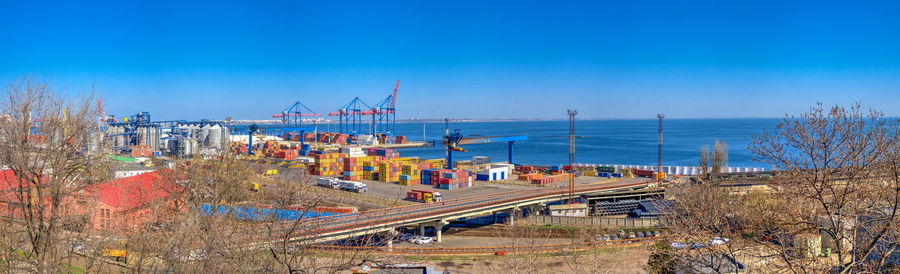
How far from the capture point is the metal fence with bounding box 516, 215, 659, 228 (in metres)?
20.0

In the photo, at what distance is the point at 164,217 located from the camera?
25.4ft

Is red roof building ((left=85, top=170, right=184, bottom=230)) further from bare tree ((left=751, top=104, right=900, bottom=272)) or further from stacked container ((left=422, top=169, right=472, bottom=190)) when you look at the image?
stacked container ((left=422, top=169, right=472, bottom=190))

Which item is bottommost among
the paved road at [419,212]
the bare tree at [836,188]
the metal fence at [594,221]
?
the metal fence at [594,221]

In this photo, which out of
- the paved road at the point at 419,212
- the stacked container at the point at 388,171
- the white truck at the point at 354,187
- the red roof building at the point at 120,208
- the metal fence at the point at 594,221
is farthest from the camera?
the stacked container at the point at 388,171

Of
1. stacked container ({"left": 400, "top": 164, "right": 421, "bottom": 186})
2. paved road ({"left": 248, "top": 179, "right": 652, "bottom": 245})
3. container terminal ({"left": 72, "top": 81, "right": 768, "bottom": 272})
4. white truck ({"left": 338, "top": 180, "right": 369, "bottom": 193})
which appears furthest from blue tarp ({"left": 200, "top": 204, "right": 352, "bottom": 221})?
stacked container ({"left": 400, "top": 164, "right": 421, "bottom": 186})

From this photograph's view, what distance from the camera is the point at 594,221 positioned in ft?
66.6

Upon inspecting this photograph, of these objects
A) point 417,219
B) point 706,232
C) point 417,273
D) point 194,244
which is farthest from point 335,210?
point 706,232

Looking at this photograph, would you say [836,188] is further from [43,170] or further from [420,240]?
[420,240]

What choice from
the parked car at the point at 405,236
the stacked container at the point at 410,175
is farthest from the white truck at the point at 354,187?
the parked car at the point at 405,236

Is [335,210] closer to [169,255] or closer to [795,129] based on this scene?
[169,255]

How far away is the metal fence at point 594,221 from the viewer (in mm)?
20031

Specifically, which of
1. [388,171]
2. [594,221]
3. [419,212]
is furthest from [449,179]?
[419,212]

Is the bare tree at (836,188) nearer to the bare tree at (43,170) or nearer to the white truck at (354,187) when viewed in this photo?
the bare tree at (43,170)

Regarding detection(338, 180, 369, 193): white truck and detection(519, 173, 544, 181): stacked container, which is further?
detection(519, 173, 544, 181): stacked container
